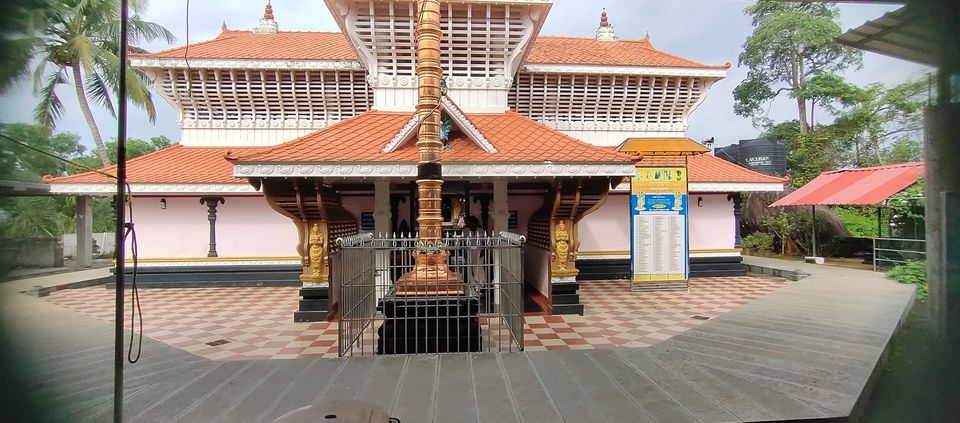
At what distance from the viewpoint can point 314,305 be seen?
6234 millimetres

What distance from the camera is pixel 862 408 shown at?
282 centimetres

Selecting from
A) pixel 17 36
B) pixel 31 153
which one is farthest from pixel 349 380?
pixel 17 36

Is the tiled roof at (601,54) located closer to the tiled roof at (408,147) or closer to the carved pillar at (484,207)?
the carved pillar at (484,207)

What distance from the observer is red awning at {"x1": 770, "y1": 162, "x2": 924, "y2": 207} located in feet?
7.73

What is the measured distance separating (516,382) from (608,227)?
7295 mm

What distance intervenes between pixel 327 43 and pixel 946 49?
36.9 ft

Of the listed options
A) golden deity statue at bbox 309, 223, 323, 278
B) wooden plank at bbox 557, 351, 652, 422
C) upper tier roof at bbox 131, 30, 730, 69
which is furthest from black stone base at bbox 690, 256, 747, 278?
golden deity statue at bbox 309, 223, 323, 278

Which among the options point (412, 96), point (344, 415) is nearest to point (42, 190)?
point (344, 415)

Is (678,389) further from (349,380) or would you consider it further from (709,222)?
→ (709,222)

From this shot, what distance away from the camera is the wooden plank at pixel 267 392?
2590 millimetres

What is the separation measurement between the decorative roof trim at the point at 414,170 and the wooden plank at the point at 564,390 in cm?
263

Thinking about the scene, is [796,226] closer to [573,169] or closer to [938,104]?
[573,169]

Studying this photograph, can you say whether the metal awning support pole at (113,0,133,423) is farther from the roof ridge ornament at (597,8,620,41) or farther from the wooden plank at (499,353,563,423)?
the roof ridge ornament at (597,8,620,41)

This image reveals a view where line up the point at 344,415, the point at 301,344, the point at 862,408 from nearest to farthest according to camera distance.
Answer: the point at 344,415, the point at 862,408, the point at 301,344
